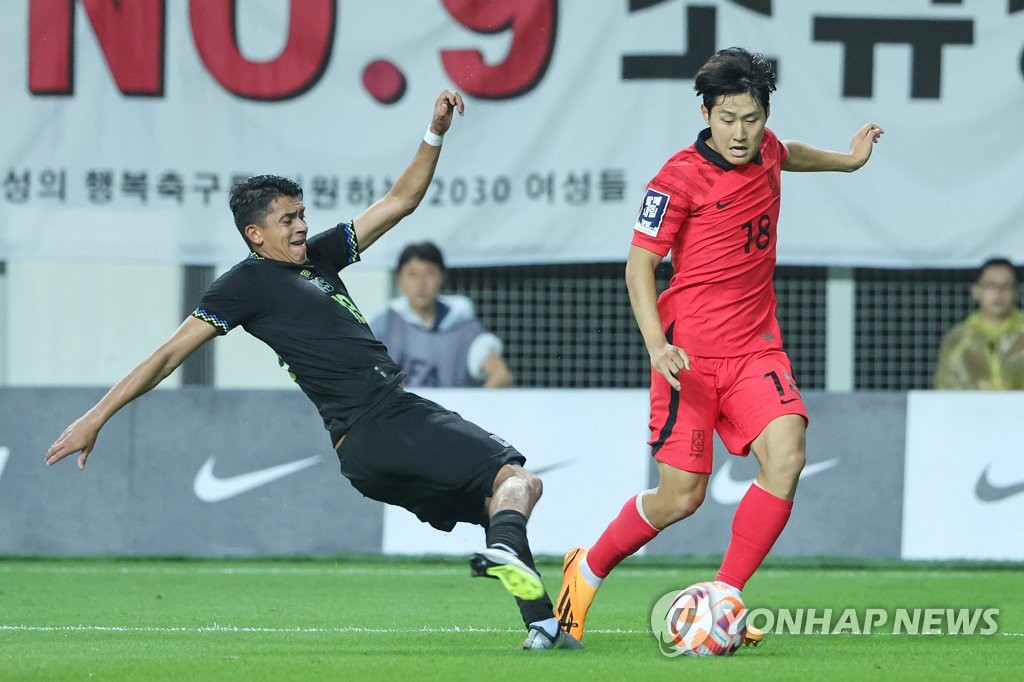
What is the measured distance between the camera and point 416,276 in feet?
35.9

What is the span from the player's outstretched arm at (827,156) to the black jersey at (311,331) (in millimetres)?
1750

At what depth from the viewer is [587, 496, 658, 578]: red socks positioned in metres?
6.58

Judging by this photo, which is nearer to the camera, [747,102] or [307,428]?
[747,102]

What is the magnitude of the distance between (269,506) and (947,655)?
5324 mm

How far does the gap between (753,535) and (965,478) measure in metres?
4.38

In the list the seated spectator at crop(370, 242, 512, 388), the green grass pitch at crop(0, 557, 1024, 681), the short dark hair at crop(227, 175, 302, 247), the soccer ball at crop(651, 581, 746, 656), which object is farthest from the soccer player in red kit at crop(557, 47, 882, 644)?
the seated spectator at crop(370, 242, 512, 388)

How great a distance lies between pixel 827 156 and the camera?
703 cm

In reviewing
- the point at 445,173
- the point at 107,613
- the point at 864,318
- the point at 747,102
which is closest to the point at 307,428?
the point at 445,173

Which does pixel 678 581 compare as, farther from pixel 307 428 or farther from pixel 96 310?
pixel 96 310

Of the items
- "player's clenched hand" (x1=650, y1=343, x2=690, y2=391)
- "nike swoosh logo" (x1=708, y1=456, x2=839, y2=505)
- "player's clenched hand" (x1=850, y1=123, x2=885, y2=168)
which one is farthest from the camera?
"nike swoosh logo" (x1=708, y1=456, x2=839, y2=505)

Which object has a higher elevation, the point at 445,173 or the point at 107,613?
the point at 445,173

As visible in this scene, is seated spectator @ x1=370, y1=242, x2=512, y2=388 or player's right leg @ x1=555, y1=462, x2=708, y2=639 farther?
seated spectator @ x1=370, y1=242, x2=512, y2=388

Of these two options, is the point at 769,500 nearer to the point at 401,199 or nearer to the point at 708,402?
the point at 708,402

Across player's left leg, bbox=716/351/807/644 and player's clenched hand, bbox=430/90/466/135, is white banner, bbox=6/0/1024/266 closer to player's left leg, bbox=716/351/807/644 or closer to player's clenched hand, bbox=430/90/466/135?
player's clenched hand, bbox=430/90/466/135
